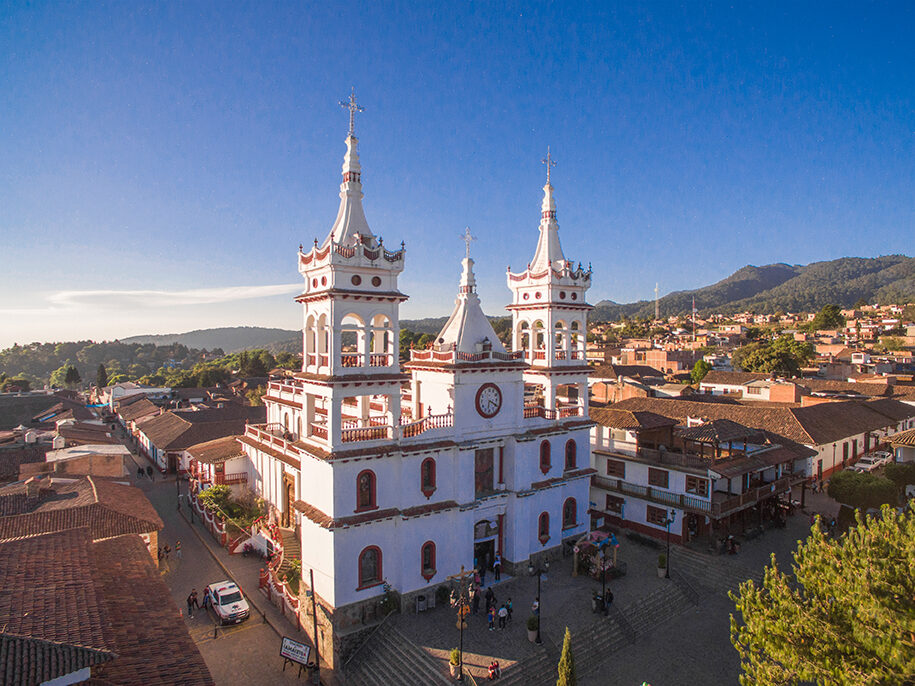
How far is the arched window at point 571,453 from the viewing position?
31.3 meters

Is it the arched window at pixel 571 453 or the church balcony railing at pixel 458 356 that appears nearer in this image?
the church balcony railing at pixel 458 356

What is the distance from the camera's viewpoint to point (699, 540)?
32.5 metres

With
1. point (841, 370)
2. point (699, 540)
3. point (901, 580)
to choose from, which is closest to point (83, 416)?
point (699, 540)

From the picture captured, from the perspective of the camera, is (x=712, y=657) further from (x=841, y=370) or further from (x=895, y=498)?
(x=841, y=370)

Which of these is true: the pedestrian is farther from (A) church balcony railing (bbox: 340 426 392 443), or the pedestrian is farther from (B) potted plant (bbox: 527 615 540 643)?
(A) church balcony railing (bbox: 340 426 392 443)

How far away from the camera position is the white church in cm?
2328

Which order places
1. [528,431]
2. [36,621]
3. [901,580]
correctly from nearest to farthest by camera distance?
[901,580]
[36,621]
[528,431]

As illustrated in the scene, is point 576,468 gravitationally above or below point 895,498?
above

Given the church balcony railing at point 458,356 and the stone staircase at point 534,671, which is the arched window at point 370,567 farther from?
the church balcony railing at point 458,356

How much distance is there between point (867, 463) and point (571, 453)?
29056mm

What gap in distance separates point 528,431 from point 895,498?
75.7 feet

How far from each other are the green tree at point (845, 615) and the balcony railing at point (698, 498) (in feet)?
55.4

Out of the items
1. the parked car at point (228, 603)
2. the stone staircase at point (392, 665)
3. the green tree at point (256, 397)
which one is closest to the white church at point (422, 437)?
the stone staircase at point (392, 665)

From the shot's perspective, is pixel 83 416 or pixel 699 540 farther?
pixel 83 416
